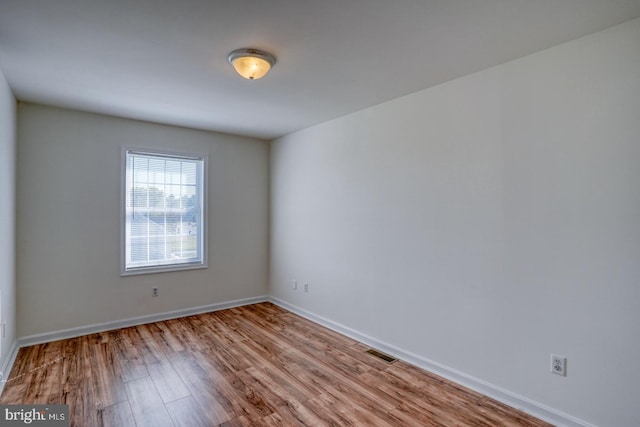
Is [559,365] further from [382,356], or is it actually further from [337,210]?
[337,210]

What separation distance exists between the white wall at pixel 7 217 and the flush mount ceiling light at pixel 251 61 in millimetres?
1866

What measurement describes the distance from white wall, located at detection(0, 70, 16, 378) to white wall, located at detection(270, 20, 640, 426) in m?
3.01

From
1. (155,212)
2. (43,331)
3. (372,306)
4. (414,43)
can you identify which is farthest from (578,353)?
(43,331)

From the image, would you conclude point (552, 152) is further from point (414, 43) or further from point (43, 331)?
point (43, 331)

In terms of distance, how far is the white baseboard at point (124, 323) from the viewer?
11.1 ft

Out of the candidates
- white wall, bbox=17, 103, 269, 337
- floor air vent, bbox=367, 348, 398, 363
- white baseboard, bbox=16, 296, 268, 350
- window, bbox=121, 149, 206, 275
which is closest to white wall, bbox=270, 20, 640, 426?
floor air vent, bbox=367, 348, 398, 363

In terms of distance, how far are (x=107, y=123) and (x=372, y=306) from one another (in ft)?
11.8

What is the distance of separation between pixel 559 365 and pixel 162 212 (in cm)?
423

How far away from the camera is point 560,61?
2.15 m

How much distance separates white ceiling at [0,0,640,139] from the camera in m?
1.77

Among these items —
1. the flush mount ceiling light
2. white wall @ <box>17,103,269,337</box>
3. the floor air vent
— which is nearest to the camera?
the flush mount ceiling light

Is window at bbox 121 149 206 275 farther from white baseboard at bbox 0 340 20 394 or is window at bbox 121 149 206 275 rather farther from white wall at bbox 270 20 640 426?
white wall at bbox 270 20 640 426

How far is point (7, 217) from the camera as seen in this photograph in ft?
9.29

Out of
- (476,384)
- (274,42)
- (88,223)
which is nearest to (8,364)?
(88,223)
